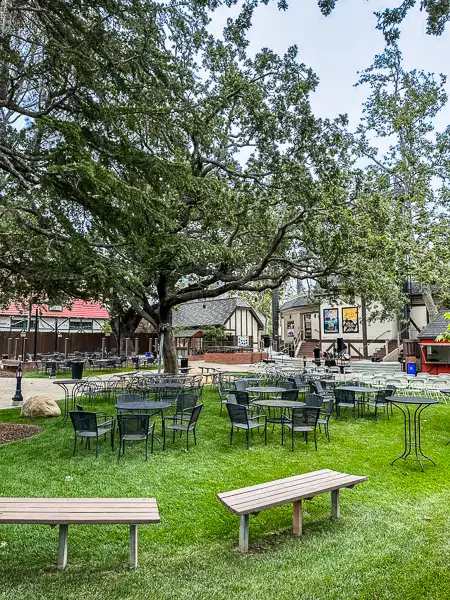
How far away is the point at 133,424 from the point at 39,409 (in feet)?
15.9

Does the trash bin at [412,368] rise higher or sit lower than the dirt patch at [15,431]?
higher

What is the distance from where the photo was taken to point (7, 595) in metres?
3.21

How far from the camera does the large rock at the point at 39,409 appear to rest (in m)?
10.8

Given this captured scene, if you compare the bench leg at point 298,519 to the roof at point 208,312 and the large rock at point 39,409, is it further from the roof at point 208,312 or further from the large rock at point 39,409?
the roof at point 208,312

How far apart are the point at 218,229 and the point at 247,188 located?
260cm

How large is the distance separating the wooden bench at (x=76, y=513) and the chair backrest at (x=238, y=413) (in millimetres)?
4042

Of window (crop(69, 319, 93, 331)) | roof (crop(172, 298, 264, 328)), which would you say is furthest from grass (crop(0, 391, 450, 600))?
window (crop(69, 319, 93, 331))

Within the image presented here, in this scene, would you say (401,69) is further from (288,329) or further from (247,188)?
(288,329)

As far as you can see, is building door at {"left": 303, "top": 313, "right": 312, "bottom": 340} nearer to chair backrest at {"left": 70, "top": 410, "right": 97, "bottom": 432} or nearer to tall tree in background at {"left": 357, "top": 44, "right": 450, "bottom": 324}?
tall tree in background at {"left": 357, "top": 44, "right": 450, "bottom": 324}

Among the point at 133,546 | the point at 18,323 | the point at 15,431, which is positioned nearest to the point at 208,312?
the point at 18,323

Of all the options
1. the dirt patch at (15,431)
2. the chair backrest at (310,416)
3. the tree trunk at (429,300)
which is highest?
the tree trunk at (429,300)

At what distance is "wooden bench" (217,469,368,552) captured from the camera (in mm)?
4109

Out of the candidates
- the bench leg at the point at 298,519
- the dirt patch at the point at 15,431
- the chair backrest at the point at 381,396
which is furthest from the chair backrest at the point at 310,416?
the dirt patch at the point at 15,431

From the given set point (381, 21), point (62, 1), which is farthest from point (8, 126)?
point (381, 21)
